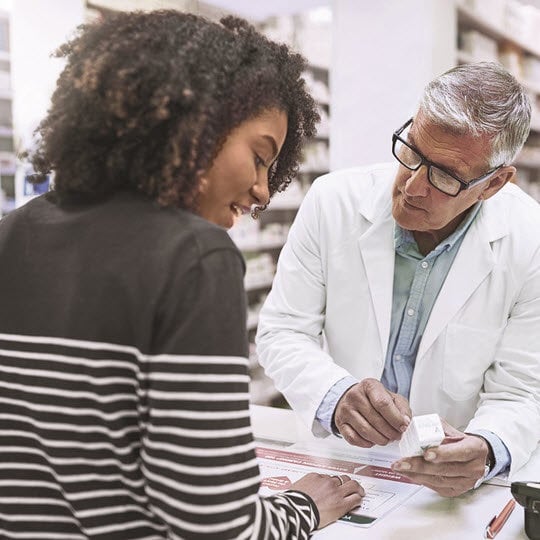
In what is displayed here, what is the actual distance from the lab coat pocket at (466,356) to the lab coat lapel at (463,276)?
0.14 feet

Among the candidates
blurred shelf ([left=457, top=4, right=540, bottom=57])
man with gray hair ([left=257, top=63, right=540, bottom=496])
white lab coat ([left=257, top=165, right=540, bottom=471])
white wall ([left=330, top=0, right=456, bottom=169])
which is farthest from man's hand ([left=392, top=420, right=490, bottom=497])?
blurred shelf ([left=457, top=4, right=540, bottom=57])

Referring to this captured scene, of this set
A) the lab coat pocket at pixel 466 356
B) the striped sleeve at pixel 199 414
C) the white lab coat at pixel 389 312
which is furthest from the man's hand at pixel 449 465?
the striped sleeve at pixel 199 414

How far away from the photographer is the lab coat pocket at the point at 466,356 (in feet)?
5.83

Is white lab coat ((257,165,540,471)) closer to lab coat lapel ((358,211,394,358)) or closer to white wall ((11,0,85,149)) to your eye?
lab coat lapel ((358,211,394,358))

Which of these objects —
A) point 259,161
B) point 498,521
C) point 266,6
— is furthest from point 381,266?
point 266,6

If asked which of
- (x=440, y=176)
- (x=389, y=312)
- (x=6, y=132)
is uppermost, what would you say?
(x=6, y=132)

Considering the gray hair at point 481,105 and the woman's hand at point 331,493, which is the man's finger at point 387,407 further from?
the gray hair at point 481,105

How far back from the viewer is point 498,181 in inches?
68.7

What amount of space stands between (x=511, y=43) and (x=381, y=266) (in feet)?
14.1

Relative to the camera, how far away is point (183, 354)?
771 mm

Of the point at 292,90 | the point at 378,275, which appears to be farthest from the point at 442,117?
the point at 292,90

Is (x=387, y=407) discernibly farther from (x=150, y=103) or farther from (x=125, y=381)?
(x=150, y=103)

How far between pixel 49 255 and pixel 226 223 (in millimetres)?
256

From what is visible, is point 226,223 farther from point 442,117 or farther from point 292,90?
point 442,117
